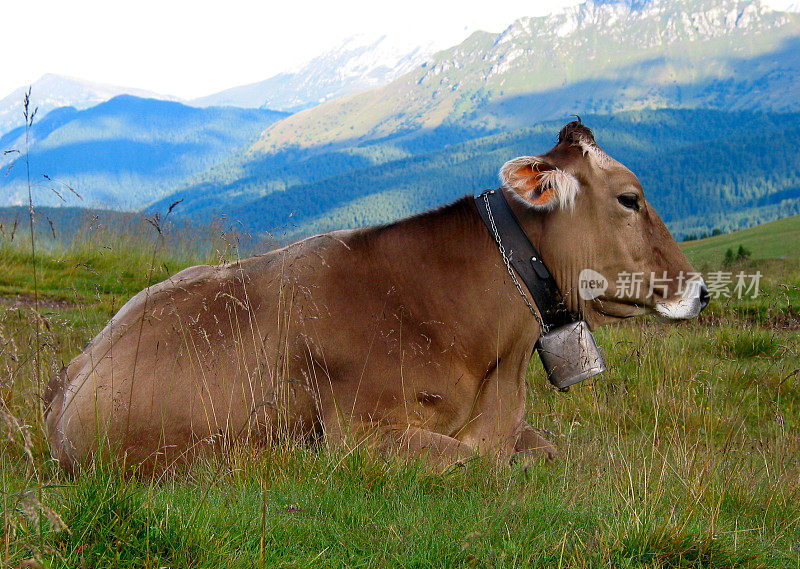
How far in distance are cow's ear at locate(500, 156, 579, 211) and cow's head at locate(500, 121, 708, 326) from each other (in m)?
0.02

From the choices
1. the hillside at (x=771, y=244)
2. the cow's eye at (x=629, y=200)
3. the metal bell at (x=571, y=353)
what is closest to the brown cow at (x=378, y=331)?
the cow's eye at (x=629, y=200)

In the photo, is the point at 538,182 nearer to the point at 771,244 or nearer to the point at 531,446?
the point at 531,446

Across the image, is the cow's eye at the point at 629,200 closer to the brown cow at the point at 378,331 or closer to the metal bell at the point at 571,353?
the brown cow at the point at 378,331

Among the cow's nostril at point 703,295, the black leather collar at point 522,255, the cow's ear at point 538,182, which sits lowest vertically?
the cow's nostril at point 703,295

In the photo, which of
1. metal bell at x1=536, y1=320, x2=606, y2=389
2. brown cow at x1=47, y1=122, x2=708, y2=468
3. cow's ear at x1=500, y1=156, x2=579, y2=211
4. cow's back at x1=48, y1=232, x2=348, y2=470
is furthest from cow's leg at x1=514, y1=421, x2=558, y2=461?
cow's ear at x1=500, y1=156, x2=579, y2=211

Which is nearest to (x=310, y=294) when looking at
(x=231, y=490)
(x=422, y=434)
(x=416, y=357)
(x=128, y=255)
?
(x=416, y=357)

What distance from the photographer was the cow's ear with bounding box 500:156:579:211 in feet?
14.1

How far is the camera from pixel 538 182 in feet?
14.2

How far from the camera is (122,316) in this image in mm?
4527

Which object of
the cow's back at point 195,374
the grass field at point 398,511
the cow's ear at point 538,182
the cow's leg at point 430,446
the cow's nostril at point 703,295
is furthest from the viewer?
the cow's nostril at point 703,295

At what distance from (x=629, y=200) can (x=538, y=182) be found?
69 centimetres

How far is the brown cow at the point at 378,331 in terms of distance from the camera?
3988 millimetres

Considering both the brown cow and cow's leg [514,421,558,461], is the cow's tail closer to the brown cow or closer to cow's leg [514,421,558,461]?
the brown cow

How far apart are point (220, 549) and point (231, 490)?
2.56 feet
